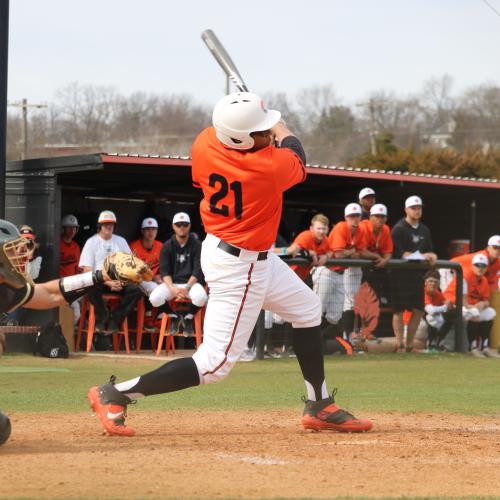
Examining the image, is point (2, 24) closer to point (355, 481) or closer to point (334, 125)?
point (355, 481)

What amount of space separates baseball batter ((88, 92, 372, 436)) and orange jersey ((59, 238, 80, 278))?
8516 millimetres

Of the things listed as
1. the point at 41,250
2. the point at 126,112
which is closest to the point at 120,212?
the point at 41,250

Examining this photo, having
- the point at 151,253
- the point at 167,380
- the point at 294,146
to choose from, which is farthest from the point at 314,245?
the point at 167,380

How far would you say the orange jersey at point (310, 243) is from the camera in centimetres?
1277

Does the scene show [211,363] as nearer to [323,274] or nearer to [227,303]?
[227,303]

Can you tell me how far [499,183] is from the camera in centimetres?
1881

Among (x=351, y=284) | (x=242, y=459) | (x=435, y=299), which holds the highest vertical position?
(x=242, y=459)

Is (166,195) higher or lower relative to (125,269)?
lower

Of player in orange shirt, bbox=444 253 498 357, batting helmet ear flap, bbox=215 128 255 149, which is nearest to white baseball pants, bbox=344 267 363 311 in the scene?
player in orange shirt, bbox=444 253 498 357

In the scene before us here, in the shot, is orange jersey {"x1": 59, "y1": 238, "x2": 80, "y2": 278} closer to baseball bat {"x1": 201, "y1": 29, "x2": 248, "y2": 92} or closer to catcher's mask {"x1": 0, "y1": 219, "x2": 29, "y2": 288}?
baseball bat {"x1": 201, "y1": 29, "x2": 248, "y2": 92}

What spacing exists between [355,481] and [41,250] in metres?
9.65

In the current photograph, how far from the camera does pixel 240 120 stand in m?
5.60

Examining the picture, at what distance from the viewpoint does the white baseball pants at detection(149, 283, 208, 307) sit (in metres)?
12.9

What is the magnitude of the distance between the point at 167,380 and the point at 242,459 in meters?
0.84
